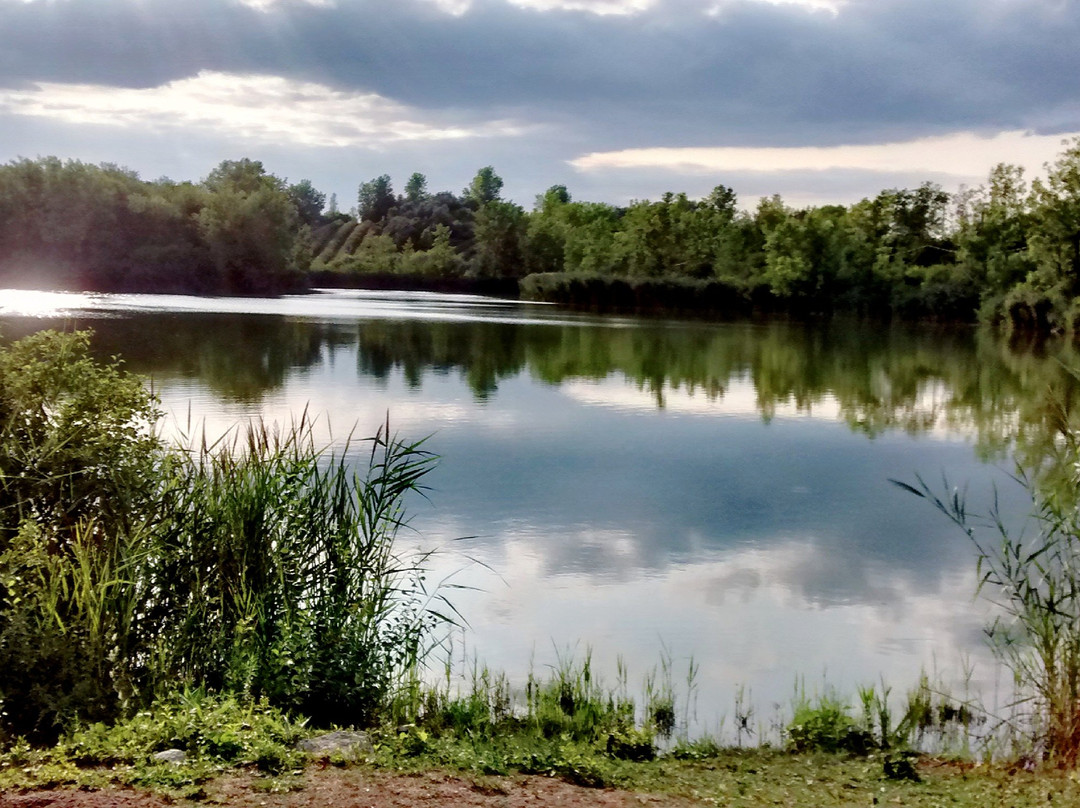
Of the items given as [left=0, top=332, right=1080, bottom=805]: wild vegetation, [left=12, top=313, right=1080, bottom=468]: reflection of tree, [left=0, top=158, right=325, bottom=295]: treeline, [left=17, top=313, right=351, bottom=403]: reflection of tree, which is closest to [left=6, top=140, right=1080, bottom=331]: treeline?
[left=0, top=158, right=325, bottom=295]: treeline

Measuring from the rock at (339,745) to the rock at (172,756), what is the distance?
0.55 m

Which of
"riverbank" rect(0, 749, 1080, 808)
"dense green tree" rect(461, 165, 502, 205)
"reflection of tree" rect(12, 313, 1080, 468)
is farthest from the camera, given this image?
"dense green tree" rect(461, 165, 502, 205)

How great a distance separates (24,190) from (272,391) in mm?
60743

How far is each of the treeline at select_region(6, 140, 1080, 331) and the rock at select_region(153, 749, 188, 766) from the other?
2035 inches

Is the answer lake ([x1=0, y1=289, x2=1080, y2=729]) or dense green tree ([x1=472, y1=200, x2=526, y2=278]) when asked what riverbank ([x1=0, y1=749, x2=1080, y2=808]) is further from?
dense green tree ([x1=472, y1=200, x2=526, y2=278])

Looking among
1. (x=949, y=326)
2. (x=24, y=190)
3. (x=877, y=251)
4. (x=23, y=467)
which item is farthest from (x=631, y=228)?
(x=23, y=467)

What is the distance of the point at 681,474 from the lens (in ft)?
54.4

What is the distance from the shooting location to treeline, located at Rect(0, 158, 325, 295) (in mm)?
74375

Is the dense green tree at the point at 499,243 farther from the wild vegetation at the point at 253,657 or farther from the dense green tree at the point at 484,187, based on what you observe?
the wild vegetation at the point at 253,657

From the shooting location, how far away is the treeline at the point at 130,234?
74375mm

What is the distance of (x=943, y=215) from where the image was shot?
71.7 m

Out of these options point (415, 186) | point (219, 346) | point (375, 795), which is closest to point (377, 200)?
point (415, 186)

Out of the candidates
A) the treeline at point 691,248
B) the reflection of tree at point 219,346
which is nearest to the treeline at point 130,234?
the treeline at point 691,248

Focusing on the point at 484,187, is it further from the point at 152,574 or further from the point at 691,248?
the point at 152,574
